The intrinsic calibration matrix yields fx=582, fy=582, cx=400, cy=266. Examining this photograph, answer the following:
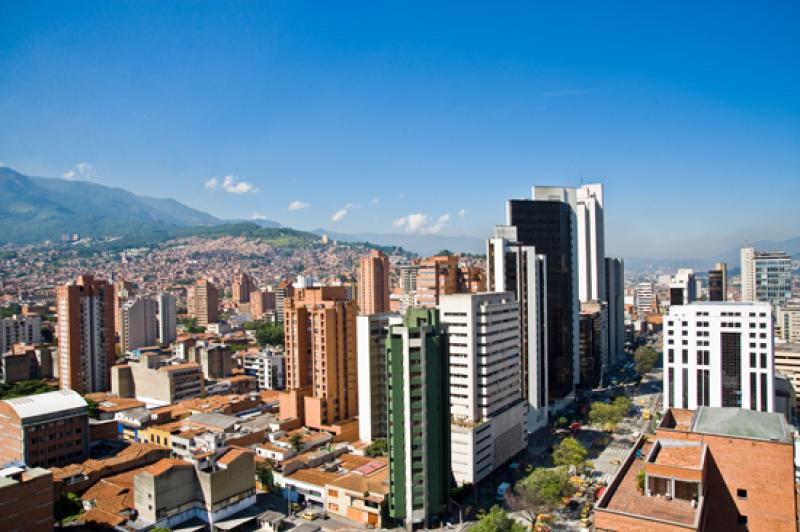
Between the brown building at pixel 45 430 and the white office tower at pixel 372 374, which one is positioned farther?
the white office tower at pixel 372 374

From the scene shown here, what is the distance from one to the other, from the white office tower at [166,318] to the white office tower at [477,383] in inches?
1732

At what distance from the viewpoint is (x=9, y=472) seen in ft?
62.0

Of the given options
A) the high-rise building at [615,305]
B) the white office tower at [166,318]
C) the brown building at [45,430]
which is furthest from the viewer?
the white office tower at [166,318]

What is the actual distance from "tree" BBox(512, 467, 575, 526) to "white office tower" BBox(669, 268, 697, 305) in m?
45.3

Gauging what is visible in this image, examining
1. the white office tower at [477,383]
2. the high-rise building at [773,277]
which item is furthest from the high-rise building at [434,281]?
the high-rise building at [773,277]

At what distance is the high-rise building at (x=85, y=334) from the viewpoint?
132 ft

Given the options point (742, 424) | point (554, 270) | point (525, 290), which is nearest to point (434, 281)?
point (525, 290)

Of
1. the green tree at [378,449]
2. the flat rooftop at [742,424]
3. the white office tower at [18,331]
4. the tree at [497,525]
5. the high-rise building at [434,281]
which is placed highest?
the high-rise building at [434,281]

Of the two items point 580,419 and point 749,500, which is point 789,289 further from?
point 749,500

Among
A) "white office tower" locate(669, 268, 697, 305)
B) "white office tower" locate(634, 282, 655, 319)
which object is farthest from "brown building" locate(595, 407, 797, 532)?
"white office tower" locate(634, 282, 655, 319)

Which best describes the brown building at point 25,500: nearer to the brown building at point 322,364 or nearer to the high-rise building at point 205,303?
the brown building at point 322,364

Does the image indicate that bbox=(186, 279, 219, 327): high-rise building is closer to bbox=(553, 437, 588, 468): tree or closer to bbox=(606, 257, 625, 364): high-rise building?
bbox=(606, 257, 625, 364): high-rise building

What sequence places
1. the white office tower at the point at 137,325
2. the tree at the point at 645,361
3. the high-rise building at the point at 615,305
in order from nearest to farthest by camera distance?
the tree at the point at 645,361 → the white office tower at the point at 137,325 → the high-rise building at the point at 615,305

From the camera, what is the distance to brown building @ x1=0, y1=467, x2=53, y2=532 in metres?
17.9
